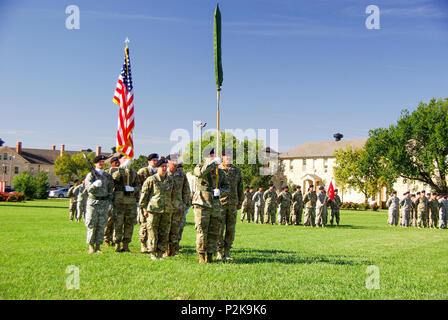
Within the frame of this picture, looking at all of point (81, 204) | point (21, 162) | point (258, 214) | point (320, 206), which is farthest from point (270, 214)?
point (21, 162)

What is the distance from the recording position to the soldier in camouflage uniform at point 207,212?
913 cm

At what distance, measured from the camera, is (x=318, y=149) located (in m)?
84.6

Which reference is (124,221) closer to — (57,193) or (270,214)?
(270,214)

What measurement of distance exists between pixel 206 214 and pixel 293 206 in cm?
1719

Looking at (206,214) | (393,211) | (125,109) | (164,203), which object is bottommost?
(393,211)

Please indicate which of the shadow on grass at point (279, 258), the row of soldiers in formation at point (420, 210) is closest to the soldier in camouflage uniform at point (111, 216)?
the shadow on grass at point (279, 258)

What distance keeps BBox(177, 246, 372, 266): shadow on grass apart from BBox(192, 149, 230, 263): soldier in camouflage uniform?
778 millimetres

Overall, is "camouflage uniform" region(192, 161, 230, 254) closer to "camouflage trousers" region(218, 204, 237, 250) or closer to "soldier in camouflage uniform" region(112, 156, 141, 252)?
"camouflage trousers" region(218, 204, 237, 250)

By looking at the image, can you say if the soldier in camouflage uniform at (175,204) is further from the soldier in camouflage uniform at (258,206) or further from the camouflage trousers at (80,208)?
the soldier in camouflage uniform at (258,206)

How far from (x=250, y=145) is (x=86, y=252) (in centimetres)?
6432

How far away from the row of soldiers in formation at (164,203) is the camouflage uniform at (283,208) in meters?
15.2

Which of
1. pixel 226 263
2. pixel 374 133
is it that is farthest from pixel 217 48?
pixel 374 133
